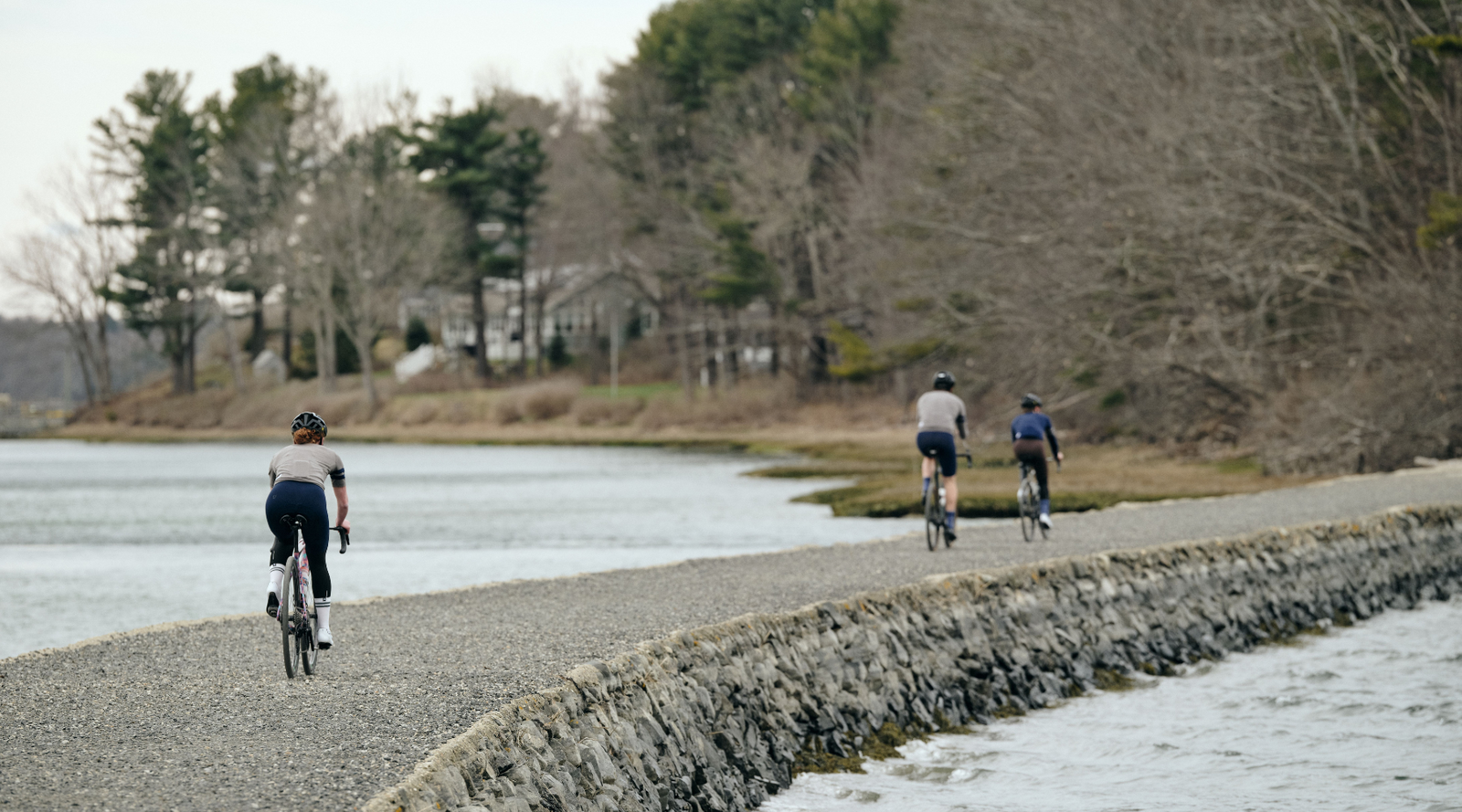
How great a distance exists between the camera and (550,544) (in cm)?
2456

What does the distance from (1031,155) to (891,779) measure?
100 ft

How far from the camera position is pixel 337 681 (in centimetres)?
894

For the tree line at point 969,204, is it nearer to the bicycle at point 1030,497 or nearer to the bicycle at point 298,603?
the bicycle at point 1030,497

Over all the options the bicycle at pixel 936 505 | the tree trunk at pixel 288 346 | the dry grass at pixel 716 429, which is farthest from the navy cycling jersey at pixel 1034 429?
the tree trunk at pixel 288 346

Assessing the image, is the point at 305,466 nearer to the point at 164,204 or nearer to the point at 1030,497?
the point at 1030,497

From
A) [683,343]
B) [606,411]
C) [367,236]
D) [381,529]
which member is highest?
[367,236]

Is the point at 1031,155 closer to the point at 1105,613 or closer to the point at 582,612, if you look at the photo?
the point at 1105,613

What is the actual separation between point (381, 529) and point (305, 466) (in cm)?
1961


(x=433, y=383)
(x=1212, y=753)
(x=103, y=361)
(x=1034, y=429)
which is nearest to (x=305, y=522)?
(x=1212, y=753)

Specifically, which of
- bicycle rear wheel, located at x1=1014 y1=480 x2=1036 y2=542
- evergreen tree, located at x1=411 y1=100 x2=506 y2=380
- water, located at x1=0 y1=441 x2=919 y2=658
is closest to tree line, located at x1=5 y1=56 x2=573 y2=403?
evergreen tree, located at x1=411 y1=100 x2=506 y2=380

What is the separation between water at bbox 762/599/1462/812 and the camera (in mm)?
10219

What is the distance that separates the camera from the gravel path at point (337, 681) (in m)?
6.69

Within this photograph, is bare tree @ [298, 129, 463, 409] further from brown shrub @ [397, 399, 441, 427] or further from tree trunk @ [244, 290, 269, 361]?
tree trunk @ [244, 290, 269, 361]

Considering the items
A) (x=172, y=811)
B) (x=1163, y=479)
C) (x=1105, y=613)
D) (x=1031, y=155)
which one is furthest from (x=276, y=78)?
(x=172, y=811)
